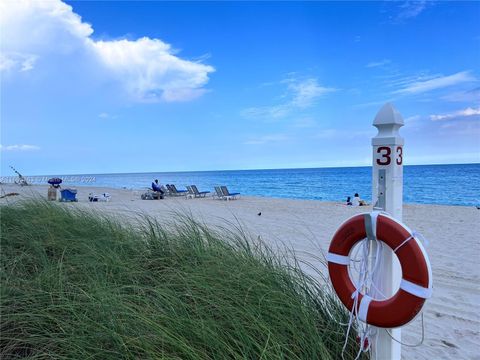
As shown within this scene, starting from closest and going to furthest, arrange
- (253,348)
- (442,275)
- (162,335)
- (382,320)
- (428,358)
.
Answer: (162,335) → (253,348) → (382,320) → (428,358) → (442,275)

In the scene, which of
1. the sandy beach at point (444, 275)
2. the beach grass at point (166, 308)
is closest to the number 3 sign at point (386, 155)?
the beach grass at point (166, 308)

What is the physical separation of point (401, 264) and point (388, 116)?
763 millimetres

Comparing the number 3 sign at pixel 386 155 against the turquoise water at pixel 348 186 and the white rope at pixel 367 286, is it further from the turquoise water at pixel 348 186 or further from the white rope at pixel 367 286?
the turquoise water at pixel 348 186

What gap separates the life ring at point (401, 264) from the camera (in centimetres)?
162

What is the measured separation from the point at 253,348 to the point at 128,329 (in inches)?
21.8

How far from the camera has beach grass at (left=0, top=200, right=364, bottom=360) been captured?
1.53 meters

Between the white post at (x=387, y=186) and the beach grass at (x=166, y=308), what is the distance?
205mm

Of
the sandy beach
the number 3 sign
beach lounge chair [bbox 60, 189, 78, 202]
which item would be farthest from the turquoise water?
the number 3 sign

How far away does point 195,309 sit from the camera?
176cm

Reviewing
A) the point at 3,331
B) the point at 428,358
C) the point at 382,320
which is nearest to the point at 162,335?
the point at 3,331

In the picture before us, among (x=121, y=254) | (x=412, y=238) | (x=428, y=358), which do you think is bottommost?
(x=428, y=358)

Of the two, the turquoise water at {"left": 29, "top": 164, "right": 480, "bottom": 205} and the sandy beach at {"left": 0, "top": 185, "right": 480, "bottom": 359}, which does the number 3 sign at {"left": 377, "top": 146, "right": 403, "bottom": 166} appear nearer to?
the sandy beach at {"left": 0, "top": 185, "right": 480, "bottom": 359}

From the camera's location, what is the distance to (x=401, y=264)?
1.68 meters

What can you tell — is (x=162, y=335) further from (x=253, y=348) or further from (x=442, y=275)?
(x=442, y=275)
